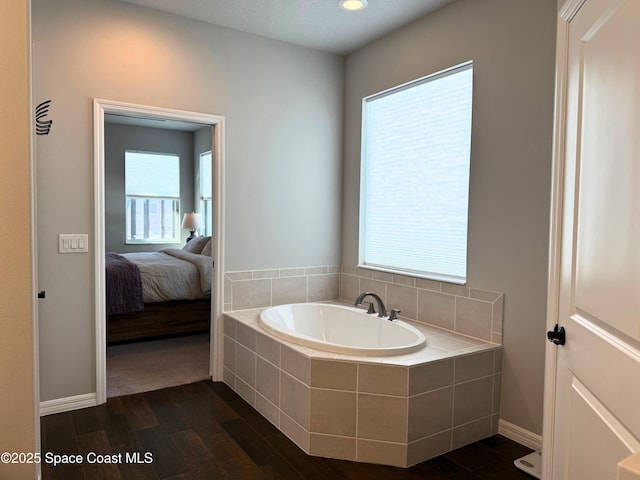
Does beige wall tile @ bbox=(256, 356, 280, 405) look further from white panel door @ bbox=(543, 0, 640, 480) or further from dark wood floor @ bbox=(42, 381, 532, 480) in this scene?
white panel door @ bbox=(543, 0, 640, 480)

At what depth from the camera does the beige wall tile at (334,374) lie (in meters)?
2.42

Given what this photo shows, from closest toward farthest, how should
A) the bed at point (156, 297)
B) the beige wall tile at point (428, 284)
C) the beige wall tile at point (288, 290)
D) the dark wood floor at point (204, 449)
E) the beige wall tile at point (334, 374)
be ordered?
the dark wood floor at point (204, 449), the beige wall tile at point (334, 374), the beige wall tile at point (428, 284), the beige wall tile at point (288, 290), the bed at point (156, 297)

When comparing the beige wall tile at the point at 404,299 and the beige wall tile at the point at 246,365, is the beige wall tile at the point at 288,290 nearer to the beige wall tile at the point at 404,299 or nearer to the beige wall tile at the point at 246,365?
the beige wall tile at the point at 246,365

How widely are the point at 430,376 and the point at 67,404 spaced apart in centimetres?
226

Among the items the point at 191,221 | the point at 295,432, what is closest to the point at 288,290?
the point at 295,432

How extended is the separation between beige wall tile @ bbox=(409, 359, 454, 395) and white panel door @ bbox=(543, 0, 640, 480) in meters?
0.67

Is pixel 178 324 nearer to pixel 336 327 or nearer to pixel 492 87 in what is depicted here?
pixel 336 327

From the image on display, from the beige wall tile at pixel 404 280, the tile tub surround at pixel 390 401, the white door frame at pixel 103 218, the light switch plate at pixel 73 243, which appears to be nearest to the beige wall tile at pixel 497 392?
the tile tub surround at pixel 390 401

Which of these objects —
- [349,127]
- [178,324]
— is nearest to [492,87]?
[349,127]

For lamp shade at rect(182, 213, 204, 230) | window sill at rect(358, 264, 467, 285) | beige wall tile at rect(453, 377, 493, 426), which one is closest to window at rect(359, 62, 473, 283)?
window sill at rect(358, 264, 467, 285)

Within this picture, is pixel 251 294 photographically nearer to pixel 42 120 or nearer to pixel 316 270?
pixel 316 270

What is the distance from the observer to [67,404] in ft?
9.78

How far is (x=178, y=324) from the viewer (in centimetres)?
475

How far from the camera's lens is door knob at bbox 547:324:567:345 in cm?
166
